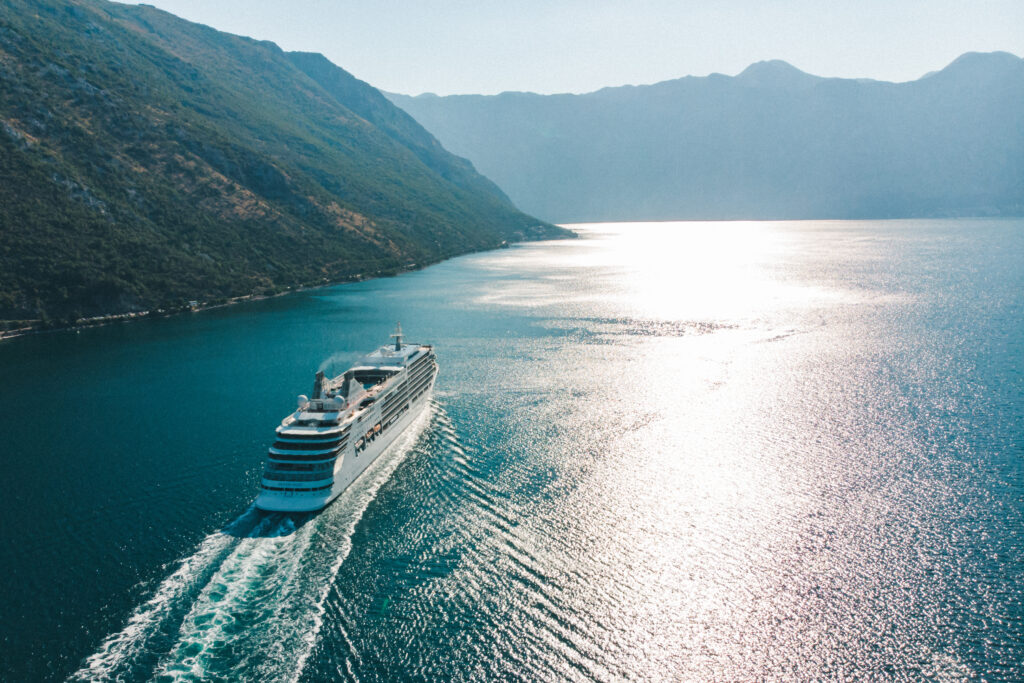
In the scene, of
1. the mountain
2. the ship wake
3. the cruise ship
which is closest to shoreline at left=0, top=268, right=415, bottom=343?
the mountain

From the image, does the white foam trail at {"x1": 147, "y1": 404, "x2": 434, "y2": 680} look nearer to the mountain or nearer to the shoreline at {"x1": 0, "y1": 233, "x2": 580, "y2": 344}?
the shoreline at {"x1": 0, "y1": 233, "x2": 580, "y2": 344}

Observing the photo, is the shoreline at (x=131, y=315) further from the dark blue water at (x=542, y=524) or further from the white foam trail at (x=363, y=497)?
the white foam trail at (x=363, y=497)

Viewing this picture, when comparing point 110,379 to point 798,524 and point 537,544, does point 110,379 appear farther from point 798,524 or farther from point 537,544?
point 798,524

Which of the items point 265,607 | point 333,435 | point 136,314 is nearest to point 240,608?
point 265,607

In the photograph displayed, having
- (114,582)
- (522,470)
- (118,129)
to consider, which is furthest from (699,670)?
(118,129)

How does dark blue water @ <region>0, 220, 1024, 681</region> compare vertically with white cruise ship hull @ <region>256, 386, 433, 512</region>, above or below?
below

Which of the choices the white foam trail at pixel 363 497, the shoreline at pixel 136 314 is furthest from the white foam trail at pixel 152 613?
the shoreline at pixel 136 314
